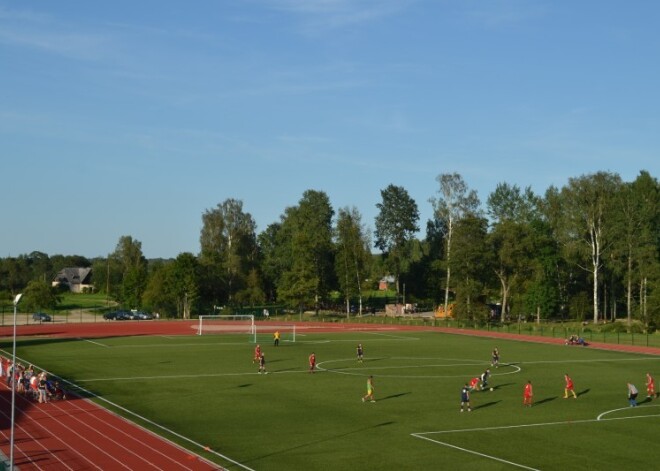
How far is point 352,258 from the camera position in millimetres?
134875

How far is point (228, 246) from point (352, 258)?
82.9 feet

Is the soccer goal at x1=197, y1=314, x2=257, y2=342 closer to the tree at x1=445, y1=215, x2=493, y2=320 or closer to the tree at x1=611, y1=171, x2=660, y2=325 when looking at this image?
the tree at x1=445, y1=215, x2=493, y2=320

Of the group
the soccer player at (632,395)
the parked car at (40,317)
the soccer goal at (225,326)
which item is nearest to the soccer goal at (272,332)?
the soccer goal at (225,326)

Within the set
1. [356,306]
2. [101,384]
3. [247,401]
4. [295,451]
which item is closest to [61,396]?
[101,384]

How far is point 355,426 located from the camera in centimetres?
3622

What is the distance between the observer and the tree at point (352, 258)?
134 metres

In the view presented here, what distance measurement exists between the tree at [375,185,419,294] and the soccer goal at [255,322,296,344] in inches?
1872

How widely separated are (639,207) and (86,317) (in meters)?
85.6

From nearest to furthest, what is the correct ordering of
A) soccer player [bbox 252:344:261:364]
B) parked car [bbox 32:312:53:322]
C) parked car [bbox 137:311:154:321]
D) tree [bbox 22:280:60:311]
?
soccer player [bbox 252:344:261:364] → parked car [bbox 32:312:53:322] → tree [bbox 22:280:60:311] → parked car [bbox 137:311:154:321]

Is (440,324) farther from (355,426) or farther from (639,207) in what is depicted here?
(355,426)

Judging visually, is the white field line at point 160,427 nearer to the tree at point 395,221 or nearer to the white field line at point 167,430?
the white field line at point 167,430

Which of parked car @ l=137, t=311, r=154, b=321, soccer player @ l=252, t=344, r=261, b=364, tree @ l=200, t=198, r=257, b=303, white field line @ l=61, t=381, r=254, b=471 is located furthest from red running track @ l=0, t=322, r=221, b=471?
tree @ l=200, t=198, r=257, b=303

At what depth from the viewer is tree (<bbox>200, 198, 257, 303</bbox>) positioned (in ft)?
451

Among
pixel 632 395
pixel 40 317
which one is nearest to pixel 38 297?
pixel 40 317
